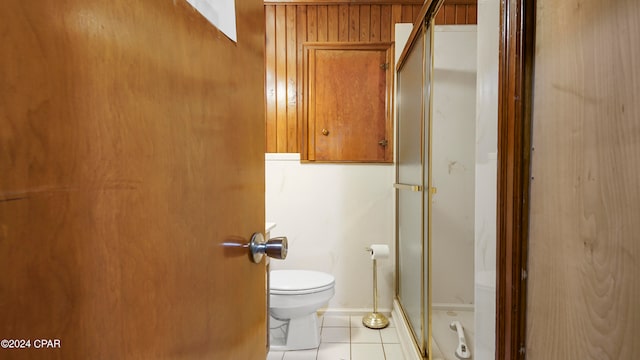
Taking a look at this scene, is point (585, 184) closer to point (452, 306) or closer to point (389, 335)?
point (452, 306)

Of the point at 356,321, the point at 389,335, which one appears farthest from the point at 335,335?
the point at 389,335

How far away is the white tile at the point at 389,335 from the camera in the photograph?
1854 millimetres

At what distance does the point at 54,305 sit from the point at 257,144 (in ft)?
1.64

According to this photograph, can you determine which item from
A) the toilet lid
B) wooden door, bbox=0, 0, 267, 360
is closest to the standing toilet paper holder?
the toilet lid

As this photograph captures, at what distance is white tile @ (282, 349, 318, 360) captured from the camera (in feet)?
5.57

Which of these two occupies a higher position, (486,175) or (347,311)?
(486,175)

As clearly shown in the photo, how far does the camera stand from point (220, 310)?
504 mm

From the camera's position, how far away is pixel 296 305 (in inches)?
65.3

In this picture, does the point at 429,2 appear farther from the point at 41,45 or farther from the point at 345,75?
the point at 41,45

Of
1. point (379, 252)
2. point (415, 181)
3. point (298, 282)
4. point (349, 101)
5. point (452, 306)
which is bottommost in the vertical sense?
point (452, 306)

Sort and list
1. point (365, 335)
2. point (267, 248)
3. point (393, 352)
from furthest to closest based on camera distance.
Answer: point (365, 335) < point (393, 352) < point (267, 248)

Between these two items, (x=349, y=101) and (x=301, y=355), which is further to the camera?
(x=349, y=101)

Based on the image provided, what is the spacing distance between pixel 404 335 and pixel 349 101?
1.60 metres

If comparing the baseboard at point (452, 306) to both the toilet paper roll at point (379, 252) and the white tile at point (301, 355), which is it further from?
the white tile at point (301, 355)
